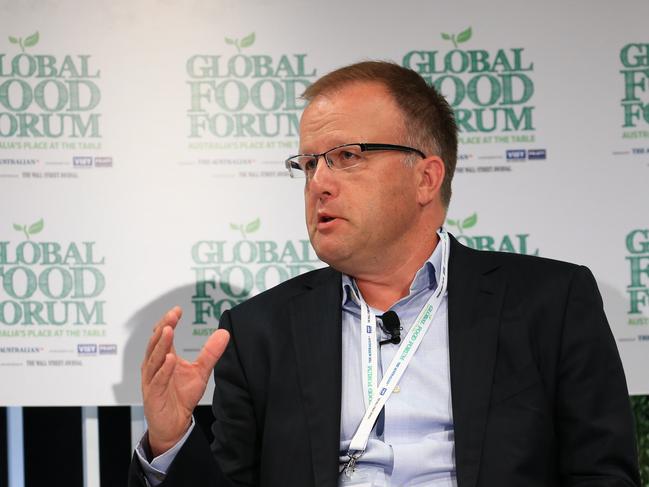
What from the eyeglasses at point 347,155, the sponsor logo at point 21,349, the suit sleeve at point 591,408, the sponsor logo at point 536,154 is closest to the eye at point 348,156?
the eyeglasses at point 347,155

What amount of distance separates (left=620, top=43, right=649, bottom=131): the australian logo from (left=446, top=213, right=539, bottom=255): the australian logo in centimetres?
64

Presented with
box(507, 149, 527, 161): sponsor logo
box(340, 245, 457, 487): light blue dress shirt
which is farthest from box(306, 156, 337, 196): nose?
box(507, 149, 527, 161): sponsor logo

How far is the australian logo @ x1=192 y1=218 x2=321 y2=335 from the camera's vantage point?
3275mm

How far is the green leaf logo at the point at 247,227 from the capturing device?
3.28m

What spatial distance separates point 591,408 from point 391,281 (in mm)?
629

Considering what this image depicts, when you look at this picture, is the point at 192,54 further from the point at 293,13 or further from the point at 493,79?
the point at 493,79

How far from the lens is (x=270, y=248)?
10.8ft

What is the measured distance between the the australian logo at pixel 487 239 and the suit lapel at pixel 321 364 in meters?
1.11

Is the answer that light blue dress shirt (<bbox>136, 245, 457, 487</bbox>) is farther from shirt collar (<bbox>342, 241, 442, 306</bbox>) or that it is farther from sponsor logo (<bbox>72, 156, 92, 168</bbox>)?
sponsor logo (<bbox>72, 156, 92, 168</bbox>)

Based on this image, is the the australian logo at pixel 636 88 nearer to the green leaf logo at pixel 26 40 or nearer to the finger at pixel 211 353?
the finger at pixel 211 353

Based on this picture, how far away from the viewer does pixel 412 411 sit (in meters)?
2.00

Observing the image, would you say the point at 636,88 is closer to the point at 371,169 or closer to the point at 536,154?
the point at 536,154

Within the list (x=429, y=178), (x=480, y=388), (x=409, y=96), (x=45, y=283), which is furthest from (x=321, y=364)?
(x=45, y=283)

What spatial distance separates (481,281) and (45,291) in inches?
77.6
